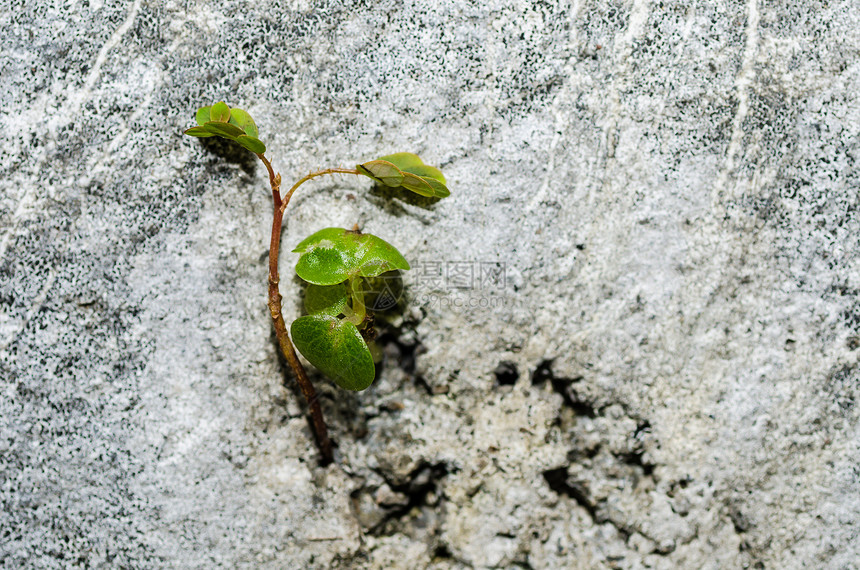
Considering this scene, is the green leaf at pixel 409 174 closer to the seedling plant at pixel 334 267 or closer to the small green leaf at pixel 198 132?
the seedling plant at pixel 334 267

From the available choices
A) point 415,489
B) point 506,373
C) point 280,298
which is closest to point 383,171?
point 280,298

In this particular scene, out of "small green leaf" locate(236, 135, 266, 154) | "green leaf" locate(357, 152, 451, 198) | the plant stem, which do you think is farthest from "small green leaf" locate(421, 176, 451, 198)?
"small green leaf" locate(236, 135, 266, 154)

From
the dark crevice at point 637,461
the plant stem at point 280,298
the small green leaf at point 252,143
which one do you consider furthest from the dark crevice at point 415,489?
the small green leaf at point 252,143

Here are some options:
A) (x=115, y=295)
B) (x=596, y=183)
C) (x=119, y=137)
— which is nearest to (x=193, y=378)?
(x=115, y=295)

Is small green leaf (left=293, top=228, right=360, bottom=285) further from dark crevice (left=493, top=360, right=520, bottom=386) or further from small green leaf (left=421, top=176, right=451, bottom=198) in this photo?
dark crevice (left=493, top=360, right=520, bottom=386)

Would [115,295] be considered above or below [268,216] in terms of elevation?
below

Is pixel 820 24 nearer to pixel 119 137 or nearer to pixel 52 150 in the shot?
pixel 119 137

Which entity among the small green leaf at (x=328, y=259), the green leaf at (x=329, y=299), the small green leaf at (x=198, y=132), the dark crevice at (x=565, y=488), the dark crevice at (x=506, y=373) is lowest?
the dark crevice at (x=565, y=488)
